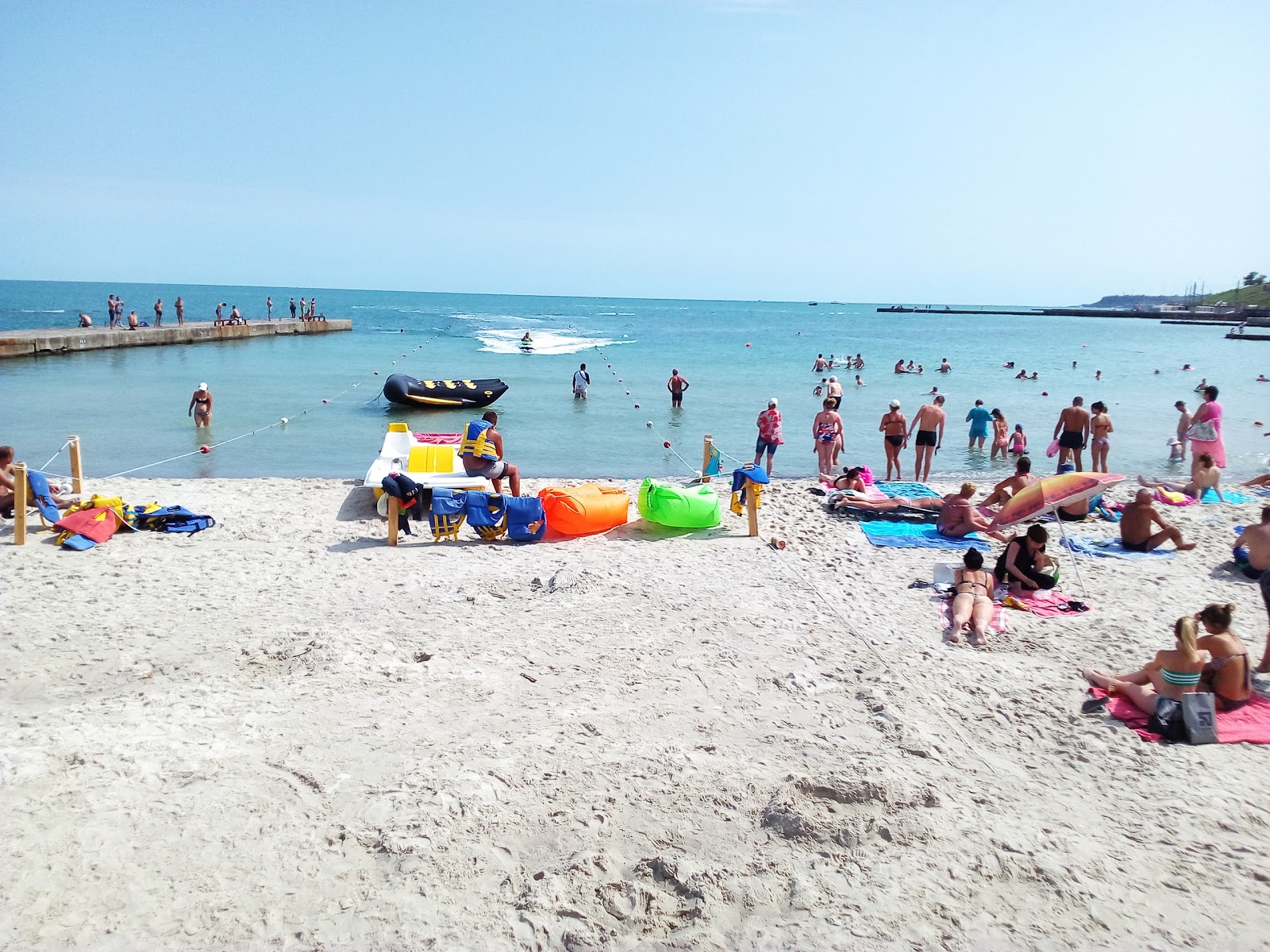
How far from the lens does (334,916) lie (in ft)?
10.7

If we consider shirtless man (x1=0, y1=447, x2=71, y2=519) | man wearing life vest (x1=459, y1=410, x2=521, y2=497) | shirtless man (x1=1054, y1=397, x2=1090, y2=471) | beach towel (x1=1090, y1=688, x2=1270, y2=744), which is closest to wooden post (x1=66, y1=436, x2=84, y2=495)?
shirtless man (x1=0, y1=447, x2=71, y2=519)

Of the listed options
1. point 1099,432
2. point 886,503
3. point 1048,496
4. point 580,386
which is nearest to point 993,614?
point 1048,496

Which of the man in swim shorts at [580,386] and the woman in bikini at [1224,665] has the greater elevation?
the man in swim shorts at [580,386]

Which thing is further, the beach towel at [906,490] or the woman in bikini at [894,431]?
the woman in bikini at [894,431]

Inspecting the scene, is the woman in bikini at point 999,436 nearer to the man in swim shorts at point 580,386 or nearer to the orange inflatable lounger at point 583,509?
the orange inflatable lounger at point 583,509

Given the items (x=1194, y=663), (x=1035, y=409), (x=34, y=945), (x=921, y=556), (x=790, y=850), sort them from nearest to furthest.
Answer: (x=34, y=945) → (x=790, y=850) → (x=1194, y=663) → (x=921, y=556) → (x=1035, y=409)

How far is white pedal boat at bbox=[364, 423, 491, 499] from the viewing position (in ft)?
32.0

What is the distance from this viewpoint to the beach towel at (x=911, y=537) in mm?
8523

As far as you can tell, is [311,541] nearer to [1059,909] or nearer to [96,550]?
[96,550]

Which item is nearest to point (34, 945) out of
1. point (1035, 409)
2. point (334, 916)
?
point (334, 916)

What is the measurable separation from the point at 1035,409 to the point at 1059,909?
21.4 metres

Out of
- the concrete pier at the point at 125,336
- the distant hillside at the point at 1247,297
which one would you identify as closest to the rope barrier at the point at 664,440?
the concrete pier at the point at 125,336

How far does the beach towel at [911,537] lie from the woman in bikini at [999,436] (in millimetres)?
6414

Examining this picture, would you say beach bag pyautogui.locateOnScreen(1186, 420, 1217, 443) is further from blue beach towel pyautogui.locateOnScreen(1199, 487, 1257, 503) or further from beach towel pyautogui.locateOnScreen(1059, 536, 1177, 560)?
beach towel pyautogui.locateOnScreen(1059, 536, 1177, 560)
